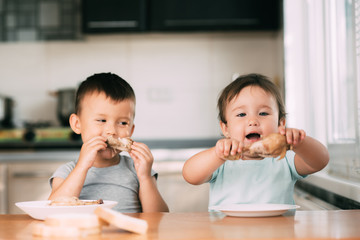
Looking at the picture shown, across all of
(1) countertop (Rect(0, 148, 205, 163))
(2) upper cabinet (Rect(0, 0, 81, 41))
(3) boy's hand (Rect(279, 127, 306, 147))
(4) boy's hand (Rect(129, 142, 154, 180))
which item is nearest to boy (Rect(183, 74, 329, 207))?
(4) boy's hand (Rect(129, 142, 154, 180))

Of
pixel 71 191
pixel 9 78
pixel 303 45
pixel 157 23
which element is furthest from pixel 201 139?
pixel 71 191

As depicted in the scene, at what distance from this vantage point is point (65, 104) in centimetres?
313

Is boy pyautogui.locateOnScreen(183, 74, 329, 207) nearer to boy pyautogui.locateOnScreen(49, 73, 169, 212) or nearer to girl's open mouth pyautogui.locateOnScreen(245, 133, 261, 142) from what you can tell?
girl's open mouth pyautogui.locateOnScreen(245, 133, 261, 142)

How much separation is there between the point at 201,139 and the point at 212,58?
1.97 ft

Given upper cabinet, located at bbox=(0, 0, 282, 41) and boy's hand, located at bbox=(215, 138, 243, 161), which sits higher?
upper cabinet, located at bbox=(0, 0, 282, 41)

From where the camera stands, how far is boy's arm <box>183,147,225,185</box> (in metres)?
1.20

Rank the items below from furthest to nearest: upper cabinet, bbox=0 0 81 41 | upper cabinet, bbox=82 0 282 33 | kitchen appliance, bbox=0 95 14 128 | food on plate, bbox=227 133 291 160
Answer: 1. upper cabinet, bbox=0 0 81 41
2. kitchen appliance, bbox=0 95 14 128
3. upper cabinet, bbox=82 0 282 33
4. food on plate, bbox=227 133 291 160

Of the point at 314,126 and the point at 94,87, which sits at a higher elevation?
the point at 94,87

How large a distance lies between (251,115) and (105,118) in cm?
44

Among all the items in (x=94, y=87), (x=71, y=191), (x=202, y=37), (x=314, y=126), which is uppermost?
(x=202, y=37)

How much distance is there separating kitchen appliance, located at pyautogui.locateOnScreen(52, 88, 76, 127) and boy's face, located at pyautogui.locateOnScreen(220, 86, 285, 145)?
1.89m

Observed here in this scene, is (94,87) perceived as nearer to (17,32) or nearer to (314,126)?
(314,126)

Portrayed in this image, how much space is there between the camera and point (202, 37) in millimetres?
3350

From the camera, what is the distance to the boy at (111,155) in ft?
4.45
